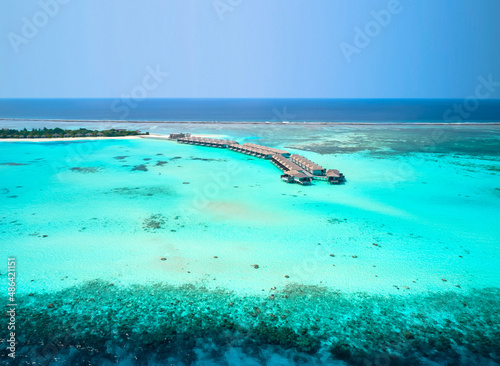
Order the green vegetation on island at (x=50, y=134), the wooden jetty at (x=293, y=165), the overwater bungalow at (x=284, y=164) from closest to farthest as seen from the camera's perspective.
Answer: the wooden jetty at (x=293, y=165) < the overwater bungalow at (x=284, y=164) < the green vegetation on island at (x=50, y=134)

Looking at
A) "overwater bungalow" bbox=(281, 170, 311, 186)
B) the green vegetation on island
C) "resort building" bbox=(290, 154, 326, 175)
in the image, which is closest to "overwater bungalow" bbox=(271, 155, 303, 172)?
"resort building" bbox=(290, 154, 326, 175)

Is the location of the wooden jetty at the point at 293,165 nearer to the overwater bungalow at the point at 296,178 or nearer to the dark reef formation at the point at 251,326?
the overwater bungalow at the point at 296,178

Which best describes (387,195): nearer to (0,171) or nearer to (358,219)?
(358,219)

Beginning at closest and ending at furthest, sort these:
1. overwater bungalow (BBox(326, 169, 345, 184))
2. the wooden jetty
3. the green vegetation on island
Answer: overwater bungalow (BBox(326, 169, 345, 184)) → the wooden jetty → the green vegetation on island

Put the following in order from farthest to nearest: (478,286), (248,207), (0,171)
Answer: (0,171)
(248,207)
(478,286)

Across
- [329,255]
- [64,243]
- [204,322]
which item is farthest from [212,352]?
[64,243]

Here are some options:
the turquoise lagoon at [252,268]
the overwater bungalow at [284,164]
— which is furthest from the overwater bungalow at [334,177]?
the overwater bungalow at [284,164]

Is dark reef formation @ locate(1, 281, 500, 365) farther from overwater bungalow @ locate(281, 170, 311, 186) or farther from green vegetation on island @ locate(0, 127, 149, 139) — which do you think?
green vegetation on island @ locate(0, 127, 149, 139)

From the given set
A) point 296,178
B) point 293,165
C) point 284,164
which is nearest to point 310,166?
Answer: point 293,165
